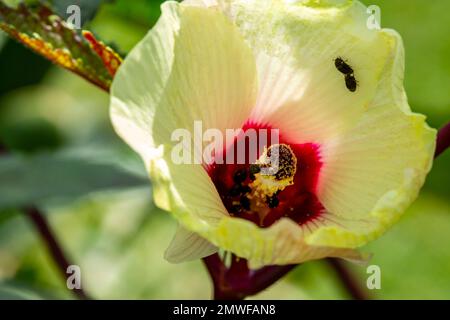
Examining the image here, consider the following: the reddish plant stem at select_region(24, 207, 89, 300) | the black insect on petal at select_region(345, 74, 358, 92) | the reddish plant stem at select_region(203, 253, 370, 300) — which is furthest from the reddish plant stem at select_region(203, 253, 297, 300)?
the reddish plant stem at select_region(24, 207, 89, 300)

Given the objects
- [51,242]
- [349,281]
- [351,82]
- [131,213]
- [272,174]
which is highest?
[351,82]

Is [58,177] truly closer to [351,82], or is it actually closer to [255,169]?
[255,169]

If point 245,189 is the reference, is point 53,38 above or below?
above

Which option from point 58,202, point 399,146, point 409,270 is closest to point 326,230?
point 399,146

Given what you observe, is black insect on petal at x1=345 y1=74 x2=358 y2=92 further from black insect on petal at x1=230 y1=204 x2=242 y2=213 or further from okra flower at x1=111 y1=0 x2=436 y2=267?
black insect on petal at x1=230 y1=204 x2=242 y2=213

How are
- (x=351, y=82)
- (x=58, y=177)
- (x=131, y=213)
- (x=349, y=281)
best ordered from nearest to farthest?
(x=351, y=82) → (x=58, y=177) → (x=349, y=281) → (x=131, y=213)

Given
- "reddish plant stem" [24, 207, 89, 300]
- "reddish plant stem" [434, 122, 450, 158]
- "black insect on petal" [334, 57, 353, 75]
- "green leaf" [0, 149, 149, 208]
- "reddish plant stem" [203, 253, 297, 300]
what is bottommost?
"reddish plant stem" [24, 207, 89, 300]

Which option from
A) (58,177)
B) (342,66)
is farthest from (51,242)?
(342,66)
